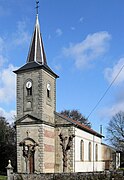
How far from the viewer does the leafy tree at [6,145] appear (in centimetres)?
4428

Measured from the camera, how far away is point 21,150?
104ft

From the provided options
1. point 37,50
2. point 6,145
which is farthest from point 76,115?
point 37,50

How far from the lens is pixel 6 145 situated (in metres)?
45.4

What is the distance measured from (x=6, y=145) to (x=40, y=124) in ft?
54.4

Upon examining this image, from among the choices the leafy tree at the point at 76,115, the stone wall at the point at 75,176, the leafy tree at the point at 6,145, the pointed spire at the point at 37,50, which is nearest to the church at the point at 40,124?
the pointed spire at the point at 37,50

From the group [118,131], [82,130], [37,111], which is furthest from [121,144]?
[37,111]

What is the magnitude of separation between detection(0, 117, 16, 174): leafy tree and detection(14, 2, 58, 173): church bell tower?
1258 cm

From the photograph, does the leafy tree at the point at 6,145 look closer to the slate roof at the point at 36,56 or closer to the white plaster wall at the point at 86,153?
the white plaster wall at the point at 86,153

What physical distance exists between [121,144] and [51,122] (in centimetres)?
2500

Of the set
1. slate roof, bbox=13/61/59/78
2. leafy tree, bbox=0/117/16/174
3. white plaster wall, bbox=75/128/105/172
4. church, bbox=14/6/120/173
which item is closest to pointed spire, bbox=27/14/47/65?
church, bbox=14/6/120/173

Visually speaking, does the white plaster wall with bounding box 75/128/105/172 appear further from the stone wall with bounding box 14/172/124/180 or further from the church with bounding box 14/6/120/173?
the stone wall with bounding box 14/172/124/180

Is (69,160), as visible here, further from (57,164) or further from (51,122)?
(51,122)

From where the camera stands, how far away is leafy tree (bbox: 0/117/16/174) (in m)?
44.3

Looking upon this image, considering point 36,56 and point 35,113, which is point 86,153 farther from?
point 36,56
